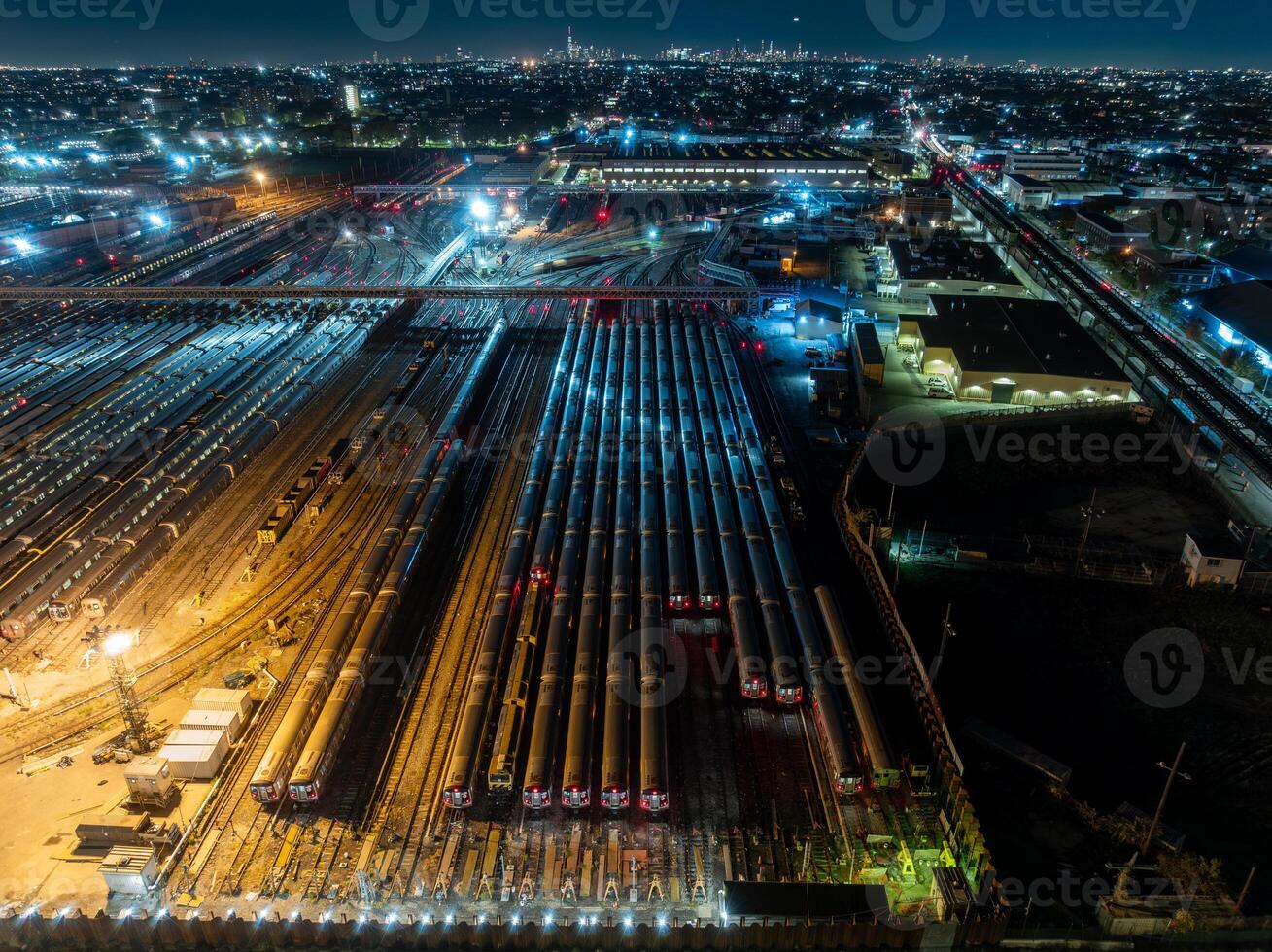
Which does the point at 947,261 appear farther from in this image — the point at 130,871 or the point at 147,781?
the point at 130,871

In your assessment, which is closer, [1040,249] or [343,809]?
[343,809]

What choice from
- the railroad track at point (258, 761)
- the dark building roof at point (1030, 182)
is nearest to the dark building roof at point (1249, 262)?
the dark building roof at point (1030, 182)

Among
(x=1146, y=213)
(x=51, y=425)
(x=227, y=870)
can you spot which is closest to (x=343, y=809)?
(x=227, y=870)

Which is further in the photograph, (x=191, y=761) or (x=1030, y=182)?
(x=1030, y=182)

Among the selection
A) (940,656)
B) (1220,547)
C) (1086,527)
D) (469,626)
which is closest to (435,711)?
A: (469,626)

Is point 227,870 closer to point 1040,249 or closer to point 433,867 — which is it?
point 433,867

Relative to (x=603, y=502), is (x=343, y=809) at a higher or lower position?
lower
